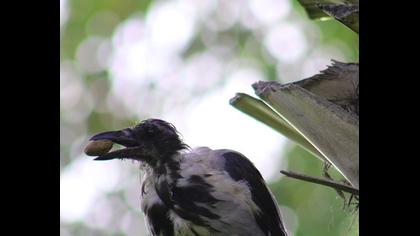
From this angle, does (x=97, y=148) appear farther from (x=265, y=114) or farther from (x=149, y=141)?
(x=265, y=114)

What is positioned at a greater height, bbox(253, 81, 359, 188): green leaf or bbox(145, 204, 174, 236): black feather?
bbox(253, 81, 359, 188): green leaf

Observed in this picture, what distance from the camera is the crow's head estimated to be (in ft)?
16.8

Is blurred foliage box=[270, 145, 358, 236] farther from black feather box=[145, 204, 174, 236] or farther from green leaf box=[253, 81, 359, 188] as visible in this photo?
green leaf box=[253, 81, 359, 188]

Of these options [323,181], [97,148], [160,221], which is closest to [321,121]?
[323,181]

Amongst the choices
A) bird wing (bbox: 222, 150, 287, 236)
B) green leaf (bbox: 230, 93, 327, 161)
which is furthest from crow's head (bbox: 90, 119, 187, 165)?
green leaf (bbox: 230, 93, 327, 161)

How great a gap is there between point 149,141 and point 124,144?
17 cm

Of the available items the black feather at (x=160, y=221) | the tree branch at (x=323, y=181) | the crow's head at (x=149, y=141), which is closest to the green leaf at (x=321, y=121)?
the tree branch at (x=323, y=181)

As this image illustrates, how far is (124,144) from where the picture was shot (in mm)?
5160

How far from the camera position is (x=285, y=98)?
12.8ft

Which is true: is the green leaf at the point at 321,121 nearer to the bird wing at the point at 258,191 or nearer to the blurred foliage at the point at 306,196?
the bird wing at the point at 258,191
